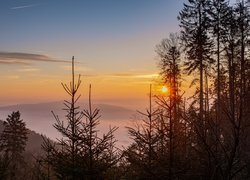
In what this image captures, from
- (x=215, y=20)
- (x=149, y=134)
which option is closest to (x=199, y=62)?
(x=215, y=20)

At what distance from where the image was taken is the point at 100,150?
10.7 metres

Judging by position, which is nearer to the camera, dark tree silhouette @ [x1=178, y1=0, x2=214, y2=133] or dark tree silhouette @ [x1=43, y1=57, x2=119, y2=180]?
dark tree silhouette @ [x1=43, y1=57, x2=119, y2=180]

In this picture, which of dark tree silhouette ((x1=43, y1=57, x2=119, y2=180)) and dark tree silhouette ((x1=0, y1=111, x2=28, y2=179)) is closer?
dark tree silhouette ((x1=43, y1=57, x2=119, y2=180))

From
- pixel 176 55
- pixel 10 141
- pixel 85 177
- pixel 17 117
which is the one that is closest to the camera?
pixel 85 177

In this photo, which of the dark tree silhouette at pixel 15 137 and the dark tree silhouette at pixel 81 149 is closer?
the dark tree silhouette at pixel 81 149

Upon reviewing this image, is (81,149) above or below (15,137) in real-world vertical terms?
above

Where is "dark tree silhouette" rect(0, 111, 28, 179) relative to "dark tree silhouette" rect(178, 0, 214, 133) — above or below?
below

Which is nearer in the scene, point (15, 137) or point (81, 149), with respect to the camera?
point (81, 149)

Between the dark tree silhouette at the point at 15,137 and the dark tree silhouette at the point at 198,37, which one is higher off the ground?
the dark tree silhouette at the point at 198,37

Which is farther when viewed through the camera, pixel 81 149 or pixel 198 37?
pixel 198 37

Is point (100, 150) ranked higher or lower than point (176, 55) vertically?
lower

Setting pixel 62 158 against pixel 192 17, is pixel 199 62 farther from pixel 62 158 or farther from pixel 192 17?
pixel 62 158

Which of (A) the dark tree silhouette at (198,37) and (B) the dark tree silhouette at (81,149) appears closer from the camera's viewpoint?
(B) the dark tree silhouette at (81,149)

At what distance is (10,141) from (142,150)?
41.1m
